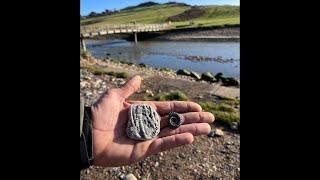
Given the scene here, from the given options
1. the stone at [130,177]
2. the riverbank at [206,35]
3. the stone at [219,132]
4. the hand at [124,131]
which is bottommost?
the stone at [130,177]

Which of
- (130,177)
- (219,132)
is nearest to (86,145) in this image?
(130,177)

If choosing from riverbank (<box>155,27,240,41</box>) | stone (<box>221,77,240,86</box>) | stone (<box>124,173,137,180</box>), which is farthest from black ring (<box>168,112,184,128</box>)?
riverbank (<box>155,27,240,41</box>)

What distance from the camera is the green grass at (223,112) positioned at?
907 centimetres

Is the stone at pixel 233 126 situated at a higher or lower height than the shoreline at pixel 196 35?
lower

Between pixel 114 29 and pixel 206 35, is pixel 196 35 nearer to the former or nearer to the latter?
pixel 206 35

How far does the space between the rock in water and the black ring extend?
13 cm

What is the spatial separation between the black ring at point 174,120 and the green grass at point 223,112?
6189 mm

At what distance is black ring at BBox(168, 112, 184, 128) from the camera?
2.92 metres

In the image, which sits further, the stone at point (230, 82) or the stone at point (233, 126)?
the stone at point (230, 82)

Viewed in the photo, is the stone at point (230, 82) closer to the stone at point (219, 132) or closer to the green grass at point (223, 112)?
the green grass at point (223, 112)

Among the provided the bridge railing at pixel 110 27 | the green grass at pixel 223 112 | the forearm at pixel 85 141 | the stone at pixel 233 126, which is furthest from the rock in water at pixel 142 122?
the bridge railing at pixel 110 27
